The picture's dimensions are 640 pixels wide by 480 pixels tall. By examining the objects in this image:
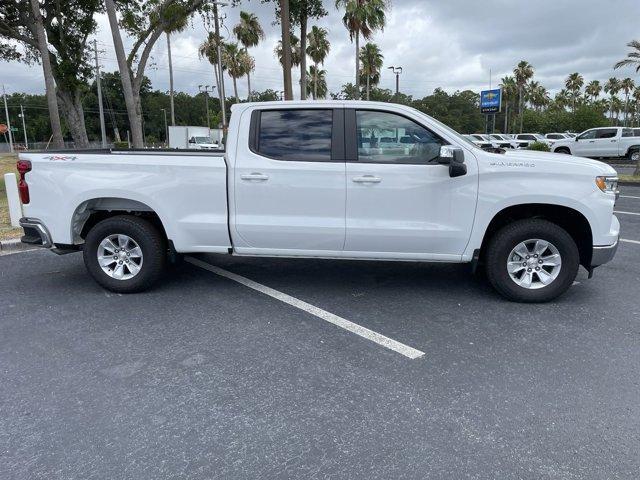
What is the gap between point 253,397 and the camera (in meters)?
3.18

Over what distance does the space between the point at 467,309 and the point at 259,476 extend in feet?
9.26

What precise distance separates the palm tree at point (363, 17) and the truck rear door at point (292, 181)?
23250 millimetres

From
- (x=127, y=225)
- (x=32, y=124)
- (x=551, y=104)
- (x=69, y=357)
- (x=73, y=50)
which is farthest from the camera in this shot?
(x=32, y=124)

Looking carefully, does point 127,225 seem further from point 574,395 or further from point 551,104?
point 551,104

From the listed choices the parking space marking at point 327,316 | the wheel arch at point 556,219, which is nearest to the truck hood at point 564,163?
the wheel arch at point 556,219

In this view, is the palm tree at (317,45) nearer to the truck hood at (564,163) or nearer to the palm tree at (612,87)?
the truck hood at (564,163)

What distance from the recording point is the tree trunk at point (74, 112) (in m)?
18.9

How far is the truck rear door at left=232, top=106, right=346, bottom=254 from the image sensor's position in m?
4.68

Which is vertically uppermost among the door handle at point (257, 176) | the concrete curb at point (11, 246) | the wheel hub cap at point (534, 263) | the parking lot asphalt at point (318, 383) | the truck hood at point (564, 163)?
the truck hood at point (564, 163)

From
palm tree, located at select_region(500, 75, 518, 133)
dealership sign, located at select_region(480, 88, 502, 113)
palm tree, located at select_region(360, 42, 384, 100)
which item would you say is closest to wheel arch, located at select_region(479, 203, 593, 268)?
dealership sign, located at select_region(480, 88, 502, 113)

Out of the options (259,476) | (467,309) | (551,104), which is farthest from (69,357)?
(551,104)

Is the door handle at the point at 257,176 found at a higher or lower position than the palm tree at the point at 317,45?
lower

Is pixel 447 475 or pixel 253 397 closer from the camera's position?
pixel 447 475

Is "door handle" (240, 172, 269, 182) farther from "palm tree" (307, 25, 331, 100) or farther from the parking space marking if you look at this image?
"palm tree" (307, 25, 331, 100)
